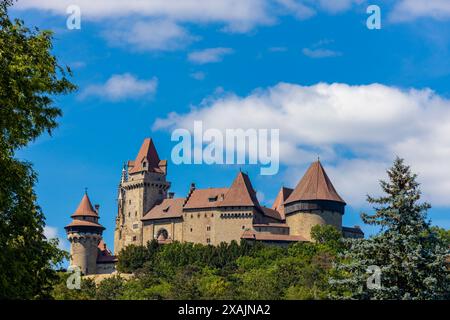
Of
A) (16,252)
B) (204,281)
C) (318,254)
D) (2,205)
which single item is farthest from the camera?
(318,254)

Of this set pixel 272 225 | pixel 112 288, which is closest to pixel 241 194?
pixel 272 225

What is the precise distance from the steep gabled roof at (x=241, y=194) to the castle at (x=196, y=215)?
129mm

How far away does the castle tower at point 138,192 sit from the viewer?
425ft

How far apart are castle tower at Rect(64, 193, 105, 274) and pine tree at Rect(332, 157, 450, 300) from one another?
97768 millimetres

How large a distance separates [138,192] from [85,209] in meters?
7.80

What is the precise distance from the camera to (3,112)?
2286 cm

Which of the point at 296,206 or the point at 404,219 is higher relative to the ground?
the point at 296,206

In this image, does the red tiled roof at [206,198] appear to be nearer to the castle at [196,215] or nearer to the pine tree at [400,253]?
the castle at [196,215]

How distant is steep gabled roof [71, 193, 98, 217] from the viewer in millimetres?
129750

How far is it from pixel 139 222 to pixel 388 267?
102 m

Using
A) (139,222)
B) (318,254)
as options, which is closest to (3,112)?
(318,254)

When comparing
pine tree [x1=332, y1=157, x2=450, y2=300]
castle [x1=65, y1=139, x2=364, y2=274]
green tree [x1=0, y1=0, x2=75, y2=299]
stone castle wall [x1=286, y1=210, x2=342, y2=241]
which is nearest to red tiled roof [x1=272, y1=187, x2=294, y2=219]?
castle [x1=65, y1=139, x2=364, y2=274]

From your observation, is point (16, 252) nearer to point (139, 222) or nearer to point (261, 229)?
point (261, 229)
